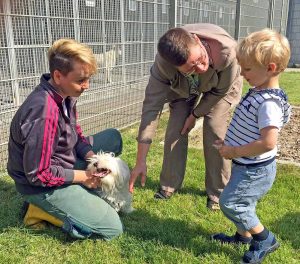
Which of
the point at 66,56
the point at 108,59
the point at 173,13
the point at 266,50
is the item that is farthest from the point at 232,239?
the point at 173,13

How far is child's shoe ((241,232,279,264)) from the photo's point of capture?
2.39m

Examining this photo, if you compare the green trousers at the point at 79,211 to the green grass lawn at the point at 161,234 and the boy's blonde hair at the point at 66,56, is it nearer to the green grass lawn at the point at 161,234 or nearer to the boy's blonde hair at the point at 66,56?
the green grass lawn at the point at 161,234

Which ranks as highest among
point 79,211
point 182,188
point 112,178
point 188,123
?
point 188,123

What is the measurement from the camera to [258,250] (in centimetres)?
242

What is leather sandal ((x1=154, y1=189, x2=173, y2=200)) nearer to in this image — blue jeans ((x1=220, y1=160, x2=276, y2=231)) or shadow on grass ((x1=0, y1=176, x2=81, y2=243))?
shadow on grass ((x1=0, y1=176, x2=81, y2=243))

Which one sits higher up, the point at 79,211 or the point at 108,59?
the point at 108,59

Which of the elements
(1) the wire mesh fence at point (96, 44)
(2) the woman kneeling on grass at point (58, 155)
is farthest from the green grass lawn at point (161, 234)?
(1) the wire mesh fence at point (96, 44)

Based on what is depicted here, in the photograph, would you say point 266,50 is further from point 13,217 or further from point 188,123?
point 13,217

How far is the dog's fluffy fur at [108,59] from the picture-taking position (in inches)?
206

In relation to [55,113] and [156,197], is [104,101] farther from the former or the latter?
[55,113]

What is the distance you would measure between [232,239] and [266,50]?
135cm

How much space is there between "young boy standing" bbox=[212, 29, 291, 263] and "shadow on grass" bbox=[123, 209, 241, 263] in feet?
0.78

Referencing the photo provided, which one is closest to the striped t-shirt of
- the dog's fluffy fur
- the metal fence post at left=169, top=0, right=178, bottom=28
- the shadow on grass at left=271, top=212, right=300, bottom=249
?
the shadow on grass at left=271, top=212, right=300, bottom=249

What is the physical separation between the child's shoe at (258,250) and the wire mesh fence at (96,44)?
2.76 m
